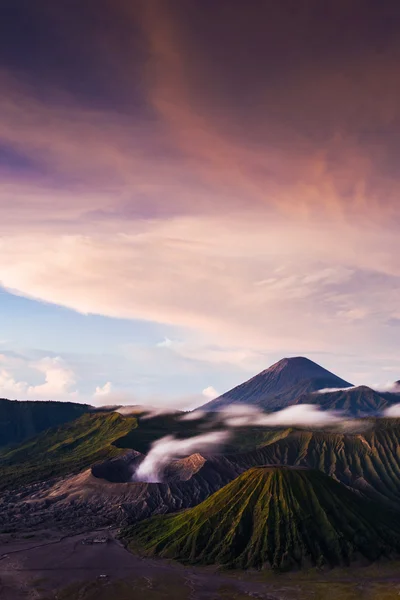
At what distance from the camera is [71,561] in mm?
198000

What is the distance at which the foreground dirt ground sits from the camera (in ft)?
527

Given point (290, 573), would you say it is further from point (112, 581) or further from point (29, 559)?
point (29, 559)

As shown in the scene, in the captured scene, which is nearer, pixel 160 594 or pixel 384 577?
pixel 160 594

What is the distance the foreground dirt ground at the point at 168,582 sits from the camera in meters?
161

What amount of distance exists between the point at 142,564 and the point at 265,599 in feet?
180

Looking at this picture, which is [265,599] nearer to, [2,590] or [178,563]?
[178,563]

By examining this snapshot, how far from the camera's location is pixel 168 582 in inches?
6821

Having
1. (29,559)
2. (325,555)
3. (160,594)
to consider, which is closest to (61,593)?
(160,594)

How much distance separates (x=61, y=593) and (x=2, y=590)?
18.2 metres

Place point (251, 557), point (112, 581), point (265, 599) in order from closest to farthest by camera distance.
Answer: point (265, 599)
point (112, 581)
point (251, 557)

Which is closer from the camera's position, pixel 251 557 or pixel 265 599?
pixel 265 599

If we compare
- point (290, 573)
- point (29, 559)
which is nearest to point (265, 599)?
point (290, 573)

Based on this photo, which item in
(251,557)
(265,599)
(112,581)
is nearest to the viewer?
(265,599)

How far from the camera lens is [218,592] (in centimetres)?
16450
